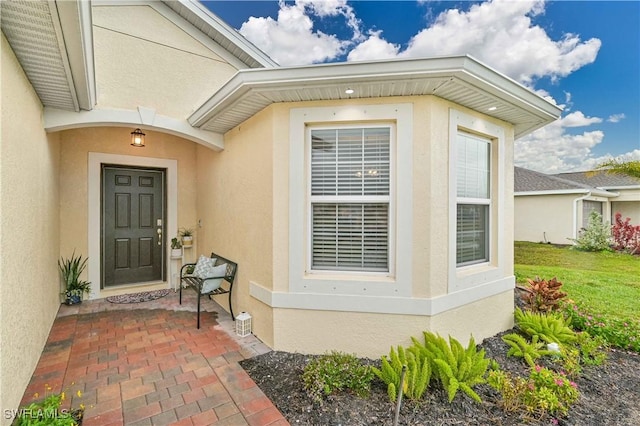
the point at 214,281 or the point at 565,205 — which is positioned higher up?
the point at 565,205

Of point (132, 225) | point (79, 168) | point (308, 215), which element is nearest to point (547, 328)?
point (308, 215)

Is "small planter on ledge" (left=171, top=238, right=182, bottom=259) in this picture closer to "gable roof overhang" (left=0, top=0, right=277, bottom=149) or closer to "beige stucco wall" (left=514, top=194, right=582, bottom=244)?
"gable roof overhang" (left=0, top=0, right=277, bottom=149)

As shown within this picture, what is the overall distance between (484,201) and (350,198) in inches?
76.4

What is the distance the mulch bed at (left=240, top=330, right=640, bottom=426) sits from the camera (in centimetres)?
226

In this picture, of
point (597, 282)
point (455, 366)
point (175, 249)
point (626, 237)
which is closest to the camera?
point (455, 366)

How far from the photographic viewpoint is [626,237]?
22.8 ft

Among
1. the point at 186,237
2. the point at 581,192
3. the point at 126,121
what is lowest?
the point at 186,237

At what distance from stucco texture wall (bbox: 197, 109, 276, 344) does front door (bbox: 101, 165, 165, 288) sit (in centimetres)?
144

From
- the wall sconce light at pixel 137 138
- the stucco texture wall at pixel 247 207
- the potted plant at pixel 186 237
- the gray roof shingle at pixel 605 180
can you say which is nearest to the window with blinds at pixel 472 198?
the stucco texture wall at pixel 247 207

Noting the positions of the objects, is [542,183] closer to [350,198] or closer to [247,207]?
[350,198]

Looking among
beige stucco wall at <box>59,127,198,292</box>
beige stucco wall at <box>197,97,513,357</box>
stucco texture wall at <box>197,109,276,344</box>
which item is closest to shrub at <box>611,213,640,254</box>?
beige stucco wall at <box>197,97,513,357</box>

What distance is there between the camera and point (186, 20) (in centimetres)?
487

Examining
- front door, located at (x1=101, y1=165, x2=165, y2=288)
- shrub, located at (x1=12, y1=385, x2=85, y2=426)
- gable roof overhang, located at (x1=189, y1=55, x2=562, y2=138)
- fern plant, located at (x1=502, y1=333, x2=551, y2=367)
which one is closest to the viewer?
shrub, located at (x1=12, y1=385, x2=85, y2=426)

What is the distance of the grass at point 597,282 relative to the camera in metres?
3.85
